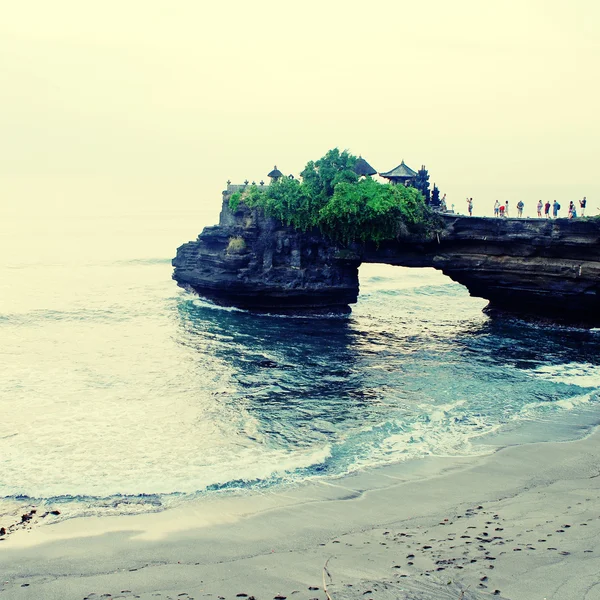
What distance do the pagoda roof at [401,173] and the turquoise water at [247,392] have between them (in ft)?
Result: 29.5

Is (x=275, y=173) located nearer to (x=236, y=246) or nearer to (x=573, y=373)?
(x=236, y=246)

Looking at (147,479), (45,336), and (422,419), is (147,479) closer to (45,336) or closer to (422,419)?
(422,419)

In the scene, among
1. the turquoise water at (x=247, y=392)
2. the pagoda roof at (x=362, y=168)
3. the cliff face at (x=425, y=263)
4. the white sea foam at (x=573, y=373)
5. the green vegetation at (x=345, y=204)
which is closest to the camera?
the turquoise water at (x=247, y=392)

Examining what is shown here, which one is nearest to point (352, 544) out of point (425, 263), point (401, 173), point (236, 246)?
point (425, 263)

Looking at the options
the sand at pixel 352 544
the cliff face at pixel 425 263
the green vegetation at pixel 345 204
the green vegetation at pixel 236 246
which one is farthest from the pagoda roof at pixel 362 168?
the sand at pixel 352 544

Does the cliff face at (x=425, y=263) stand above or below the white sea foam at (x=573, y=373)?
above

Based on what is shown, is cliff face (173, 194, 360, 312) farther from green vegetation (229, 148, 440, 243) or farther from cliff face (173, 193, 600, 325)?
green vegetation (229, 148, 440, 243)

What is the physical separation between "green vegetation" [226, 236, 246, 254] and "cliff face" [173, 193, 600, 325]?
0.07 metres

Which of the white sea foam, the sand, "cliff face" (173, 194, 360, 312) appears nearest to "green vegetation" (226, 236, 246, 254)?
"cliff face" (173, 194, 360, 312)

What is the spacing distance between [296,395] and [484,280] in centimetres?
1655

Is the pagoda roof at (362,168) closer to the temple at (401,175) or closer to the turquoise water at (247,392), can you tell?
the temple at (401,175)

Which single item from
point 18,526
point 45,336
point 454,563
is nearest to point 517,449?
point 454,563

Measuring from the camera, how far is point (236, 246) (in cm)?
4091

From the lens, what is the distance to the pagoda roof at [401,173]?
39.1m
